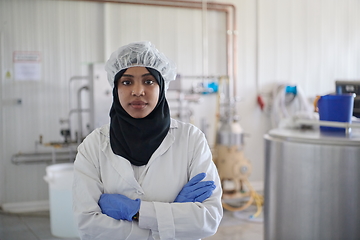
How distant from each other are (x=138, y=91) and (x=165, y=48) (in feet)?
9.20

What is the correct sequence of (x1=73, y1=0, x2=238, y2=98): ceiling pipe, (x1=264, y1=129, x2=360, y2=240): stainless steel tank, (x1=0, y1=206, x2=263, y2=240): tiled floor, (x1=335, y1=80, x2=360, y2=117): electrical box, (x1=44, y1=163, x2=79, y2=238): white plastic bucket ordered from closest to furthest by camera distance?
(x1=264, y1=129, x2=360, y2=240): stainless steel tank
(x1=335, y1=80, x2=360, y2=117): electrical box
(x1=44, y1=163, x2=79, y2=238): white plastic bucket
(x1=0, y1=206, x2=263, y2=240): tiled floor
(x1=73, y1=0, x2=238, y2=98): ceiling pipe

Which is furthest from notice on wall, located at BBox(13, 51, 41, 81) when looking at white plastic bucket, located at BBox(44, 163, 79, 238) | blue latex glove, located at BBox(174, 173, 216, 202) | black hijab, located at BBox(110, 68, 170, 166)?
blue latex glove, located at BBox(174, 173, 216, 202)

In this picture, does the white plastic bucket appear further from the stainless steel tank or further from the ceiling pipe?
the ceiling pipe

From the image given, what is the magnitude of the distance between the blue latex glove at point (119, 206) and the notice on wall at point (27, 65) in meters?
2.73

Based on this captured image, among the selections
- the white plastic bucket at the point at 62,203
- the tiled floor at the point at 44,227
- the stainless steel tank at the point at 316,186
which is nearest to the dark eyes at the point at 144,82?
the stainless steel tank at the point at 316,186

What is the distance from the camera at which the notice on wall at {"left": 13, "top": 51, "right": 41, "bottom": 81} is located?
355 centimetres

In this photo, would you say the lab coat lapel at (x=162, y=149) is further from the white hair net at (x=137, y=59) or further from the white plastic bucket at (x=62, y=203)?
the white plastic bucket at (x=62, y=203)

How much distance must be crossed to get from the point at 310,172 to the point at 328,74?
307 cm

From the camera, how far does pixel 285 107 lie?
14.6 ft

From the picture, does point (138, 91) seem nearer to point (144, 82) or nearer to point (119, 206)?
point (144, 82)

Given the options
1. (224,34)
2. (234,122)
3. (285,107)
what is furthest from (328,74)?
(234,122)

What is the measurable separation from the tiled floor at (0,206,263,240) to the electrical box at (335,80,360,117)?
4.25 feet

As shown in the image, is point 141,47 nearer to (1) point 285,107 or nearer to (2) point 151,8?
(2) point 151,8

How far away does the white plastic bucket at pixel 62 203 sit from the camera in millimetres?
2887
